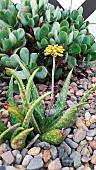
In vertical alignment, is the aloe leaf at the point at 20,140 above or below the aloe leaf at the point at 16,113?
below

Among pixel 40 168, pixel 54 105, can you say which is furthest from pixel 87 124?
pixel 40 168

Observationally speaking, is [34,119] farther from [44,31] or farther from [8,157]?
[44,31]

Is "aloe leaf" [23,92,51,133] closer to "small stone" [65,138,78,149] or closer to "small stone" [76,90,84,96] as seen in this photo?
"small stone" [65,138,78,149]

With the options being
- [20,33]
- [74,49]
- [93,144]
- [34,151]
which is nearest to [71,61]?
[74,49]

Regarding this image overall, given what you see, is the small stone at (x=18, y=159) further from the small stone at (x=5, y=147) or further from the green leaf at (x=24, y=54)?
the green leaf at (x=24, y=54)

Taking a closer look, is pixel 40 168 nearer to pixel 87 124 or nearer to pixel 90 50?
pixel 87 124

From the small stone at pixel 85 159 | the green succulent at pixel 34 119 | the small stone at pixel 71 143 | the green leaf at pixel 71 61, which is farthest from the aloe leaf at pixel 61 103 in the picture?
the green leaf at pixel 71 61
